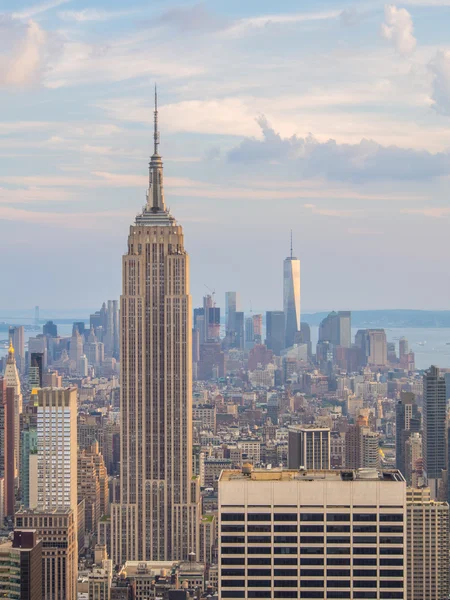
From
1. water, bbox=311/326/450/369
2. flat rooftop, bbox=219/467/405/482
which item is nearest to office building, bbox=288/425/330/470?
water, bbox=311/326/450/369

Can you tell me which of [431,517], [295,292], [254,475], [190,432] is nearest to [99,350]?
[295,292]

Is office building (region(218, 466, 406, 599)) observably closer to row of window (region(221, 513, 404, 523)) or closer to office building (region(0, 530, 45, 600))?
row of window (region(221, 513, 404, 523))

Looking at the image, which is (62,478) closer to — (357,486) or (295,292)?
(295,292)

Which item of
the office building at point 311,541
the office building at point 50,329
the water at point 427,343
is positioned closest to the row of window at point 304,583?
the office building at point 311,541

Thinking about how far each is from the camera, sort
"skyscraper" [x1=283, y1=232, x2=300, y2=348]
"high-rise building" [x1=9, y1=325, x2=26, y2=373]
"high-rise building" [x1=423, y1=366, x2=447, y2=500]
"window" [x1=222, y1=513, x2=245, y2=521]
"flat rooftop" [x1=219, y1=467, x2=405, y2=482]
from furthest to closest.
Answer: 1. "high-rise building" [x1=9, y1=325, x2=26, y2=373]
2. "skyscraper" [x1=283, y1=232, x2=300, y2=348]
3. "high-rise building" [x1=423, y1=366, x2=447, y2=500]
4. "flat rooftop" [x1=219, y1=467, x2=405, y2=482]
5. "window" [x1=222, y1=513, x2=245, y2=521]

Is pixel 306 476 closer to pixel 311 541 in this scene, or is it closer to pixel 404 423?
pixel 311 541
